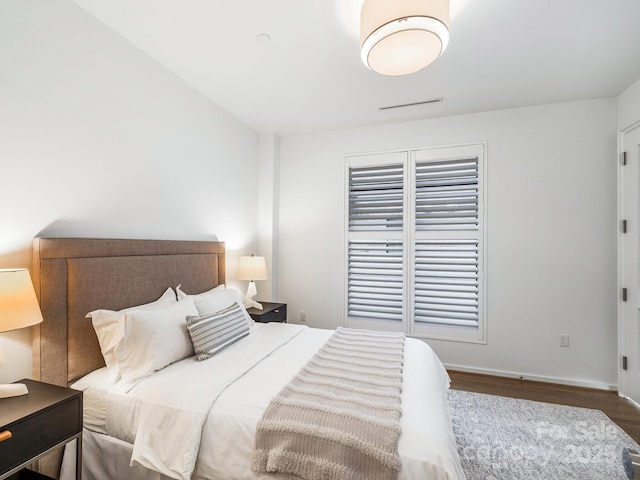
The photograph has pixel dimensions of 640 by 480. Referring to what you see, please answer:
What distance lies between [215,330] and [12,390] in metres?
0.95

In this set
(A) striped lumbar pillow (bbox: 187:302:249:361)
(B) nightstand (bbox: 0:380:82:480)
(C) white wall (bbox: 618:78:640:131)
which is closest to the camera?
(B) nightstand (bbox: 0:380:82:480)

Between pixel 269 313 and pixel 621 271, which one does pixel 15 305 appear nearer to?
pixel 269 313

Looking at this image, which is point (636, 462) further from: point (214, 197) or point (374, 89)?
point (214, 197)

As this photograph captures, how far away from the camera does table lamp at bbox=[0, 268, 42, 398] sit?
49.5 inches

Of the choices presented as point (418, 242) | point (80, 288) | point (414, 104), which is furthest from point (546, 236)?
point (80, 288)

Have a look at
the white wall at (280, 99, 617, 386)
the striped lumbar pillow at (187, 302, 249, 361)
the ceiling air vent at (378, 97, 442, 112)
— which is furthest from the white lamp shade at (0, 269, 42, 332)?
the white wall at (280, 99, 617, 386)

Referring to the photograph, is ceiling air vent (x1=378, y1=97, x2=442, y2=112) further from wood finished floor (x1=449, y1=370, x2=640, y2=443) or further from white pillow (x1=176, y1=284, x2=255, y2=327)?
wood finished floor (x1=449, y1=370, x2=640, y2=443)

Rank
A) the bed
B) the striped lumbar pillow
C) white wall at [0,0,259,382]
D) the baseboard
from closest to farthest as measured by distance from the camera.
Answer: the bed
white wall at [0,0,259,382]
the striped lumbar pillow
the baseboard

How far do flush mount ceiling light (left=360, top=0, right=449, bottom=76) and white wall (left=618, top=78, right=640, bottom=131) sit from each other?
7.16 ft

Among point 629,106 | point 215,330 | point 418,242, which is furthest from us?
point 418,242

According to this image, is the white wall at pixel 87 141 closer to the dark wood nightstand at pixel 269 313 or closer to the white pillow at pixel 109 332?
the white pillow at pixel 109 332

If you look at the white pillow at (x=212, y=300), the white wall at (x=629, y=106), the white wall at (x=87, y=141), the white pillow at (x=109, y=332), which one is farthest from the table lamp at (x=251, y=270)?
the white wall at (x=629, y=106)

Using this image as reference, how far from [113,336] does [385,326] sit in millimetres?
2671

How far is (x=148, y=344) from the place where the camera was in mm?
1729
